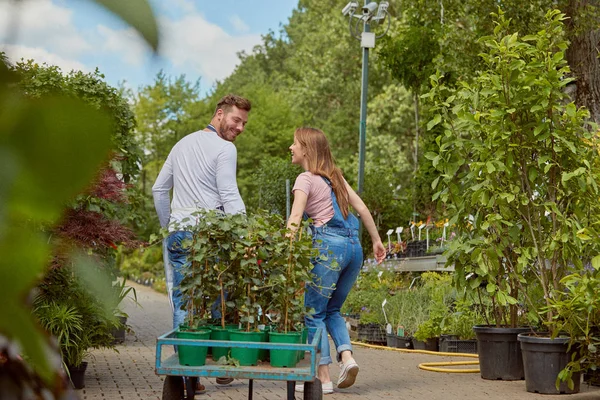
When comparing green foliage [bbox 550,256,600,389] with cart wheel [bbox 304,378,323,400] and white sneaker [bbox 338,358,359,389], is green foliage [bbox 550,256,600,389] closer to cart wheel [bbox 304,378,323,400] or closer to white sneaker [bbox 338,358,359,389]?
white sneaker [bbox 338,358,359,389]

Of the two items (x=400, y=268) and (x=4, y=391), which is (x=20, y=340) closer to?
(x=4, y=391)

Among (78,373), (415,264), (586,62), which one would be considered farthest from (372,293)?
(78,373)

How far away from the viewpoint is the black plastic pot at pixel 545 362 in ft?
23.0

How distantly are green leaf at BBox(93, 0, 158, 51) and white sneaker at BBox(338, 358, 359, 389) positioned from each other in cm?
642

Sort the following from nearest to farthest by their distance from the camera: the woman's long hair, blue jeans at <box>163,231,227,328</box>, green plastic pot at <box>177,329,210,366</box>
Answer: green plastic pot at <box>177,329,210,366</box> → blue jeans at <box>163,231,227,328</box> → the woman's long hair

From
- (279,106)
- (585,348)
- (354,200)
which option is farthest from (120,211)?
(279,106)

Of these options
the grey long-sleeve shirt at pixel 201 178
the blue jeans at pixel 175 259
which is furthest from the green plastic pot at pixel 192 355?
the grey long-sleeve shirt at pixel 201 178

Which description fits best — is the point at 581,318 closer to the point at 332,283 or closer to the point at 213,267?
the point at 332,283

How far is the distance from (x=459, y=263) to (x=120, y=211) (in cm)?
406

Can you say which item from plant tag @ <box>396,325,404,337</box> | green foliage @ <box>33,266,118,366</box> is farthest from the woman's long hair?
plant tag @ <box>396,325,404,337</box>

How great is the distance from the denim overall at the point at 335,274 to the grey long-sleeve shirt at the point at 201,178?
74 centimetres

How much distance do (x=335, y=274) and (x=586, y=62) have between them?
7.75 metres

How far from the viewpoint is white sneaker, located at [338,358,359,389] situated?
6629mm

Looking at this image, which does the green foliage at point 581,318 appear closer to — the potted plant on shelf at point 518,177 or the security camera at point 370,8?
the potted plant on shelf at point 518,177
